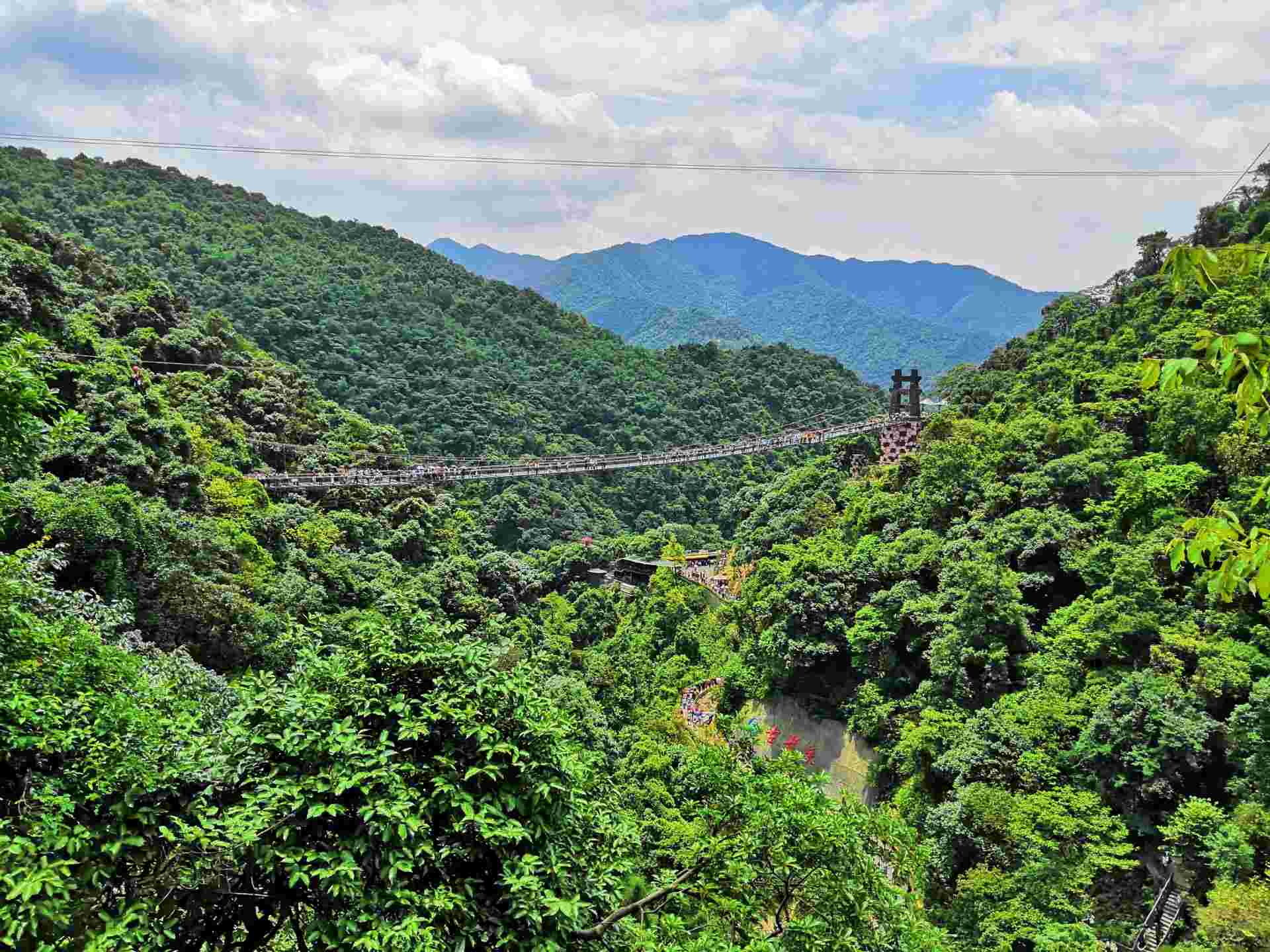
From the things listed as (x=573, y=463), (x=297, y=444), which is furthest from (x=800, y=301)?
(x=297, y=444)

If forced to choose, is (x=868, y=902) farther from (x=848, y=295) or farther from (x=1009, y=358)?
(x=848, y=295)

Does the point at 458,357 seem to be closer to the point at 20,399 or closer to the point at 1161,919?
the point at 1161,919

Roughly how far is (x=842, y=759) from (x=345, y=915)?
11.9 metres

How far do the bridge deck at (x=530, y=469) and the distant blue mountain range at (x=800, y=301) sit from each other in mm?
92938

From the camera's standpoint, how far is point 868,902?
3693mm

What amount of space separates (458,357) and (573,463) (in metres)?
12.0

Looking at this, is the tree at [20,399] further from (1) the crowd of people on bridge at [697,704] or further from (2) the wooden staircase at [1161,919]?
(1) the crowd of people on bridge at [697,704]

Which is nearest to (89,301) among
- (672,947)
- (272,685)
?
(272,685)

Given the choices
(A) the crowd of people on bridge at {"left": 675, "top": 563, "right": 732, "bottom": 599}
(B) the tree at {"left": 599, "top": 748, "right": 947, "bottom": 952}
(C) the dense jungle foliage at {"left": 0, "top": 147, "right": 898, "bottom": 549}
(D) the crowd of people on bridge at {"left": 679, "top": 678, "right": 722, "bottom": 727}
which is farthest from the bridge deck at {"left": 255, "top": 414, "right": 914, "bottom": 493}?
(B) the tree at {"left": 599, "top": 748, "right": 947, "bottom": 952}

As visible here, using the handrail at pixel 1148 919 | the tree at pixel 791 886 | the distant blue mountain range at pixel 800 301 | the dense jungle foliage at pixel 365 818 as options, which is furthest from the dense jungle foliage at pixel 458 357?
the distant blue mountain range at pixel 800 301

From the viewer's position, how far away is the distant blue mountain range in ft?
427

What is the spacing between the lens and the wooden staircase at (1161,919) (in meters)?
8.23

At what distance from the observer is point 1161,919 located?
27.5ft

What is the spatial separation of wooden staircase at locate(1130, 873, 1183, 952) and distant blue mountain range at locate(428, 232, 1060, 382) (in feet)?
357
